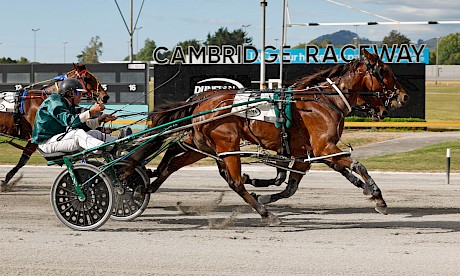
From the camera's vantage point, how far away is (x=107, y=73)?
28.0 metres

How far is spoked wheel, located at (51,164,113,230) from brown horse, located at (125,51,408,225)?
0.74 m

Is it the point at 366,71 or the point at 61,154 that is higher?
the point at 366,71

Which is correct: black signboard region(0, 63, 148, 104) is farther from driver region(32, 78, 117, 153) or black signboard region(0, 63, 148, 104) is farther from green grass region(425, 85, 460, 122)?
driver region(32, 78, 117, 153)

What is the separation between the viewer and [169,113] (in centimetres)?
969

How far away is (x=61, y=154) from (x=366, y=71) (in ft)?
12.2

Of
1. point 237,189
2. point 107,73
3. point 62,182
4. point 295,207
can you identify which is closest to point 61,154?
point 62,182

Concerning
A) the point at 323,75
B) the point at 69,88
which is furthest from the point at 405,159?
the point at 69,88

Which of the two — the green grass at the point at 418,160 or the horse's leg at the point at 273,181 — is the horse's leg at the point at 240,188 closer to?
the horse's leg at the point at 273,181

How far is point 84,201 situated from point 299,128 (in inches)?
101

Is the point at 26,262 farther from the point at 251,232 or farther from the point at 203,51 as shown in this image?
the point at 203,51

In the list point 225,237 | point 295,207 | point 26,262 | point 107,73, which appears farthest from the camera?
point 107,73

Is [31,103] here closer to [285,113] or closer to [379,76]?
[285,113]

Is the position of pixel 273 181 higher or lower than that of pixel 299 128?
lower

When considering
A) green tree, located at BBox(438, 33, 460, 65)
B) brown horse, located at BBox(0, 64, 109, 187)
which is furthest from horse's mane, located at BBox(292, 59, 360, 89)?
green tree, located at BBox(438, 33, 460, 65)
